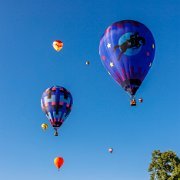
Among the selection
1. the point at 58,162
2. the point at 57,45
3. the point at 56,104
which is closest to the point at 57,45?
the point at 57,45

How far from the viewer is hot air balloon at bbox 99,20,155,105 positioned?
3569 centimetres

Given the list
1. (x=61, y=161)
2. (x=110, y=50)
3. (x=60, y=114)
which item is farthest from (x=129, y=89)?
(x=61, y=161)

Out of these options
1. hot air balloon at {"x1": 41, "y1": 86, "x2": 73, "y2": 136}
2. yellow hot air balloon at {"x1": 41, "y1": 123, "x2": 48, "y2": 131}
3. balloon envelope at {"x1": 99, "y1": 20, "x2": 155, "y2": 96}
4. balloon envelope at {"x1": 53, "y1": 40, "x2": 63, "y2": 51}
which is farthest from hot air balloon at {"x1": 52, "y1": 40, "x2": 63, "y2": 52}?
balloon envelope at {"x1": 99, "y1": 20, "x2": 155, "y2": 96}

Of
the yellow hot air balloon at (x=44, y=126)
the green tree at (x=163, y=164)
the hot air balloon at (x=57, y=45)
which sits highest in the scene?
the hot air balloon at (x=57, y=45)

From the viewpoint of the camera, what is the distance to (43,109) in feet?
153

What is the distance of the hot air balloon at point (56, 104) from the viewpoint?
45406 mm

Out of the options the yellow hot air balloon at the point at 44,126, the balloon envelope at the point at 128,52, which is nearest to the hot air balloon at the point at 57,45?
the yellow hot air balloon at the point at 44,126

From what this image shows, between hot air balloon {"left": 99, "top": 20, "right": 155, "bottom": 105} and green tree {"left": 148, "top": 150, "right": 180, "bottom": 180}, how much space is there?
2592 centimetres

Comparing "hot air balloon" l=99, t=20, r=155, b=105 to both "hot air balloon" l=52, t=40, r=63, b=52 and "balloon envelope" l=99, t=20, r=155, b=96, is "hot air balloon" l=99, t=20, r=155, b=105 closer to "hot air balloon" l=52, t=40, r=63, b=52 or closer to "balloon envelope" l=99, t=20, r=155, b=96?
"balloon envelope" l=99, t=20, r=155, b=96

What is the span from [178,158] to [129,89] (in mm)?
27810

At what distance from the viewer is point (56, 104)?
45.8 m

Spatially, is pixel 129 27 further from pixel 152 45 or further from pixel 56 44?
pixel 56 44

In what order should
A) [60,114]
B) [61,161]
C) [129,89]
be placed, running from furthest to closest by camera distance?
[61,161], [60,114], [129,89]

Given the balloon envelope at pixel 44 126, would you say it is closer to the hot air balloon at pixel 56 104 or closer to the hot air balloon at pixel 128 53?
the hot air balloon at pixel 56 104
